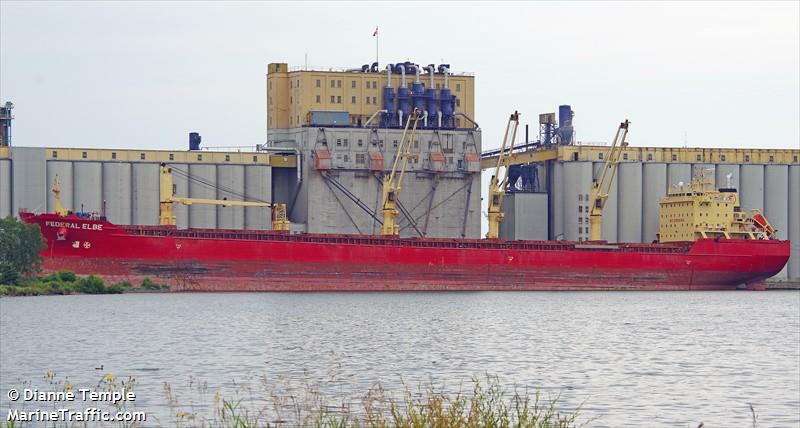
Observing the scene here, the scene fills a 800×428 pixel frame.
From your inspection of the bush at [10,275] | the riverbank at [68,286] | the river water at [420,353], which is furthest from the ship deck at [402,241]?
the river water at [420,353]

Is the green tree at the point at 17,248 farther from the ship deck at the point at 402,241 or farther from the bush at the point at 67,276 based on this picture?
the ship deck at the point at 402,241

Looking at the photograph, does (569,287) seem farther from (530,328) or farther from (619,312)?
(530,328)

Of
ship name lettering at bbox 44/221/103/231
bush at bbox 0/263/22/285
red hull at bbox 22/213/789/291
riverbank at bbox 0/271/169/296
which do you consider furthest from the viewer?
red hull at bbox 22/213/789/291

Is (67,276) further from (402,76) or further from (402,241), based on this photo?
(402,76)

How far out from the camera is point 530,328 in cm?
5162

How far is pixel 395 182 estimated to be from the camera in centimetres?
9775

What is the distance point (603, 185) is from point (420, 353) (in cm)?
6275

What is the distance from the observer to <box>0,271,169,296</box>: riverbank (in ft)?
235

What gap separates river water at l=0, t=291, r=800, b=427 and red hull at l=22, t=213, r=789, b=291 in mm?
9338

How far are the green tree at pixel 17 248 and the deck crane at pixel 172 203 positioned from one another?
11.9 metres

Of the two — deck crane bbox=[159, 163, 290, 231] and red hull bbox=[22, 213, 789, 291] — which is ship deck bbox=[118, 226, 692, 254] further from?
deck crane bbox=[159, 163, 290, 231]

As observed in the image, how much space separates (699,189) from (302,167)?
84.9 feet

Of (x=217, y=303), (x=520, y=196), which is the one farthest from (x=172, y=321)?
→ (x=520, y=196)

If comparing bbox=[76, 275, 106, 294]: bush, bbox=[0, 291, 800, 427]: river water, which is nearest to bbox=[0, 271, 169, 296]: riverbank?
bbox=[76, 275, 106, 294]: bush
